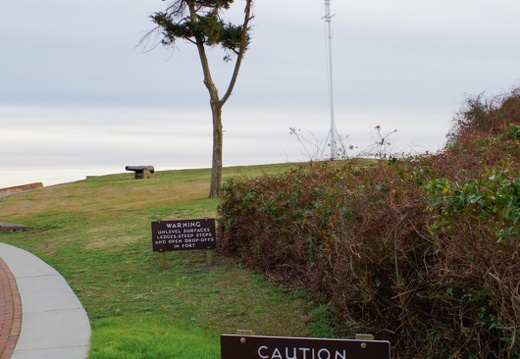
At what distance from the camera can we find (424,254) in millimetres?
7059

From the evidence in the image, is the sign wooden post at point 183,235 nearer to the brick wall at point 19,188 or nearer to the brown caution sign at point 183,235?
the brown caution sign at point 183,235

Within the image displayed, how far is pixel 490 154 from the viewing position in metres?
10.7

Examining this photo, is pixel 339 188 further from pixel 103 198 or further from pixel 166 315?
pixel 103 198

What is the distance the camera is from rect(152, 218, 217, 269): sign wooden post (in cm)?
1351

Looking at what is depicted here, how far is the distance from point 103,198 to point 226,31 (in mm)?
9568

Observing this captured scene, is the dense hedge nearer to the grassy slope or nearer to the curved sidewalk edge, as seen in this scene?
the grassy slope

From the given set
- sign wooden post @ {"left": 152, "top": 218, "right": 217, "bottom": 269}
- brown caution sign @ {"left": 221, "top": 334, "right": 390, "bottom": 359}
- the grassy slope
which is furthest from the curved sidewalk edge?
brown caution sign @ {"left": 221, "top": 334, "right": 390, "bottom": 359}

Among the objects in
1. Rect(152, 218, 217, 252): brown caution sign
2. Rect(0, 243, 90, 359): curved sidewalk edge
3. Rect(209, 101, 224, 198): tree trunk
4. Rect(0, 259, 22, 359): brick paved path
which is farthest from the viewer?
Rect(209, 101, 224, 198): tree trunk

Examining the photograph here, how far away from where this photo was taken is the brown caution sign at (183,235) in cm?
1350

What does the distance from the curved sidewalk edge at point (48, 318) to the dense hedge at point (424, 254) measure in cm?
327

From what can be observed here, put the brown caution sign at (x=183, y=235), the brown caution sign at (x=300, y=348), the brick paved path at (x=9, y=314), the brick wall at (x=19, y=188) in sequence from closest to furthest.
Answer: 1. the brown caution sign at (x=300, y=348)
2. the brick paved path at (x=9, y=314)
3. the brown caution sign at (x=183, y=235)
4. the brick wall at (x=19, y=188)

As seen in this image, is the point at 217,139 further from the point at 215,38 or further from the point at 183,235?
the point at 183,235

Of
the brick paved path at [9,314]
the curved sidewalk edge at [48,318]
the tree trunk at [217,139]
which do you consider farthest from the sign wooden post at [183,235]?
the tree trunk at [217,139]

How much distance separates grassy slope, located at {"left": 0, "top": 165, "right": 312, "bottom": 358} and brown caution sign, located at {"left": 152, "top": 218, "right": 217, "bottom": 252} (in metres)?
0.46
